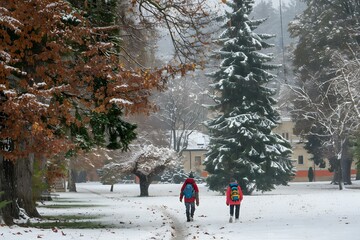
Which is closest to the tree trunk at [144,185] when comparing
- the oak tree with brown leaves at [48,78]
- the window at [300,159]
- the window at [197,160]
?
the oak tree with brown leaves at [48,78]

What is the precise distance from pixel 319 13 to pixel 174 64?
41401 mm

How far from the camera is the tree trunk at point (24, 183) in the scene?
19906mm

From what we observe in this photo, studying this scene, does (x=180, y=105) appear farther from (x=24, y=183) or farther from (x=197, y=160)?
(x=24, y=183)

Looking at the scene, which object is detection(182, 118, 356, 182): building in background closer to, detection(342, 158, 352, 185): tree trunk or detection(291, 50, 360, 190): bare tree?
detection(342, 158, 352, 185): tree trunk

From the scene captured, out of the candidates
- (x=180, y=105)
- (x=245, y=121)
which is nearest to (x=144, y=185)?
(x=245, y=121)

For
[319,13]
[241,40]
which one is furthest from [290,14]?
[241,40]

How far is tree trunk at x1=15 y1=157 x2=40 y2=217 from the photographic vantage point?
19906mm

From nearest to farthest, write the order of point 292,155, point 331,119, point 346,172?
point 331,119 → point 346,172 → point 292,155

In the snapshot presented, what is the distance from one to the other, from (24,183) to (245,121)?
2798 centimetres

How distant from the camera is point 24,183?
20.3 meters

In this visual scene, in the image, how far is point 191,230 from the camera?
1791 cm

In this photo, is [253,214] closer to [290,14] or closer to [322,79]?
[322,79]

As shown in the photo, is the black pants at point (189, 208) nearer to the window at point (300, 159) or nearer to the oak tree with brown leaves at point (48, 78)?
the oak tree with brown leaves at point (48, 78)

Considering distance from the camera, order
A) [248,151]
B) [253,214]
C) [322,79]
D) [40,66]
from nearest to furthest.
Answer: [40,66], [253,214], [248,151], [322,79]
